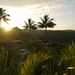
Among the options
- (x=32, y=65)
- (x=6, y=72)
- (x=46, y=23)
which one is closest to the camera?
(x=6, y=72)

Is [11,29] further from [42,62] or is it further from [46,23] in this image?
[42,62]

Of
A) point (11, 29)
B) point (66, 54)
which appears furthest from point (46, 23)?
point (66, 54)

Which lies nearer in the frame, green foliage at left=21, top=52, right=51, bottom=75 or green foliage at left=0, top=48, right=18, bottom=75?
green foliage at left=0, top=48, right=18, bottom=75

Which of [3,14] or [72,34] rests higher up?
[3,14]

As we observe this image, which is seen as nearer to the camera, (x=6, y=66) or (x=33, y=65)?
(x=6, y=66)

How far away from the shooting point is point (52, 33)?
108m

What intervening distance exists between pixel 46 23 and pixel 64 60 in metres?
83.2

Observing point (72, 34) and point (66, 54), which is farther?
point (72, 34)

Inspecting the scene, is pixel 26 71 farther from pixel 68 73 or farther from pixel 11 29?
pixel 11 29

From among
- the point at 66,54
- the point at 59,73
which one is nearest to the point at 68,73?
the point at 59,73

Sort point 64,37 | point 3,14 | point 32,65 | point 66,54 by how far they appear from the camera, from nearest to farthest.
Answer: point 32,65 < point 66,54 < point 3,14 < point 64,37

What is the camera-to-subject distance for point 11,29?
9331 cm

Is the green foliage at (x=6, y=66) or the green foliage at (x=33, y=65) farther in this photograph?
the green foliage at (x=33, y=65)

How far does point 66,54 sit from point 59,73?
0.57 m
